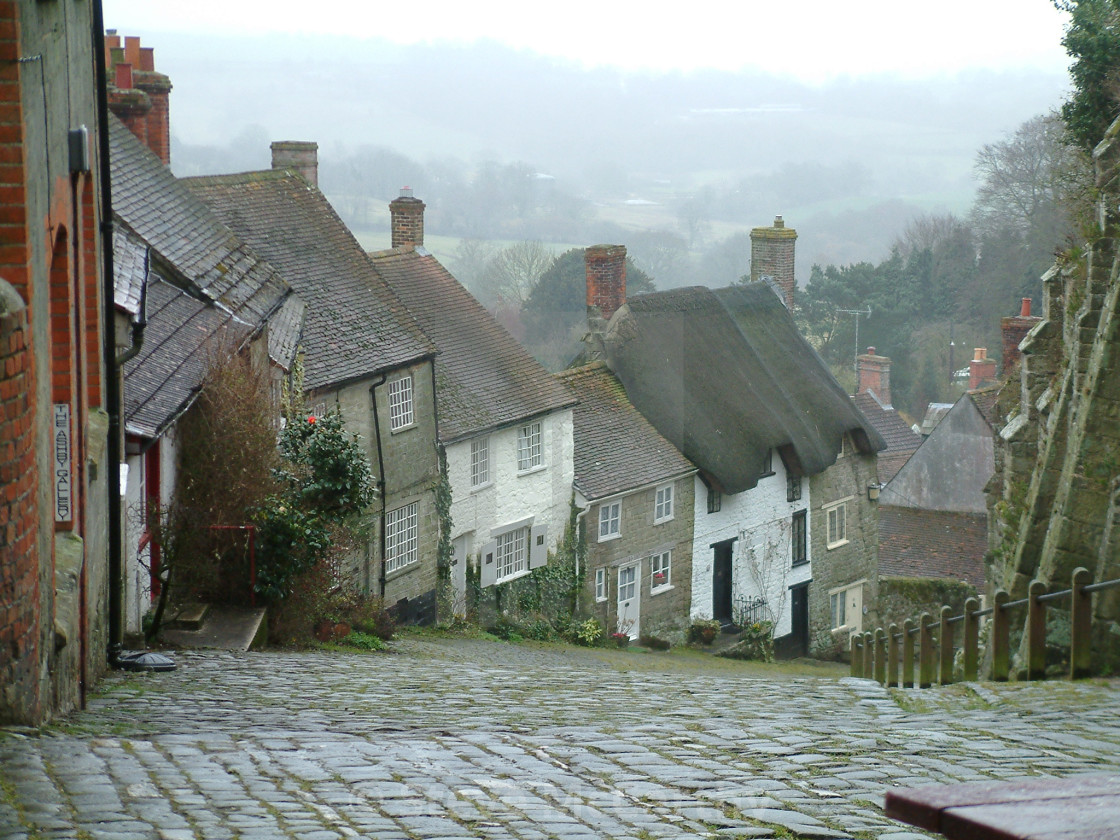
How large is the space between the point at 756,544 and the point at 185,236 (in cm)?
1713

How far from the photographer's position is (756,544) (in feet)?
99.5

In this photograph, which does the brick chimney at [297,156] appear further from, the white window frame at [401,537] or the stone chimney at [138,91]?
the white window frame at [401,537]

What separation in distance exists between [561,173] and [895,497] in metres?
94.2

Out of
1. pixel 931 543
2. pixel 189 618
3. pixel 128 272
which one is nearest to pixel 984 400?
pixel 931 543

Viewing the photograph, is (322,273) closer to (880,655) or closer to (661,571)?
(661,571)

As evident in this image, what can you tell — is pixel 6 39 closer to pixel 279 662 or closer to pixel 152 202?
pixel 279 662

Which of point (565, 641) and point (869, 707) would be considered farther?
point (565, 641)

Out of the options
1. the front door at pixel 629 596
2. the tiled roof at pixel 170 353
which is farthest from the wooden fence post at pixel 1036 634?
the front door at pixel 629 596

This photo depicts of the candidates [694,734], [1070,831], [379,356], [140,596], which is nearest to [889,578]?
[379,356]

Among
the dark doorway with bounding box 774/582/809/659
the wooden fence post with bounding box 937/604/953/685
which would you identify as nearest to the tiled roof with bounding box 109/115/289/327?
the wooden fence post with bounding box 937/604/953/685

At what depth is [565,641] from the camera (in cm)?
2586

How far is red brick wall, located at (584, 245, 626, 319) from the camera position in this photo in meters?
30.3

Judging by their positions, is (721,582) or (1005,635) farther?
(721,582)

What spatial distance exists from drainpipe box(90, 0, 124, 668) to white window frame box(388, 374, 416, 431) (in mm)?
12282
